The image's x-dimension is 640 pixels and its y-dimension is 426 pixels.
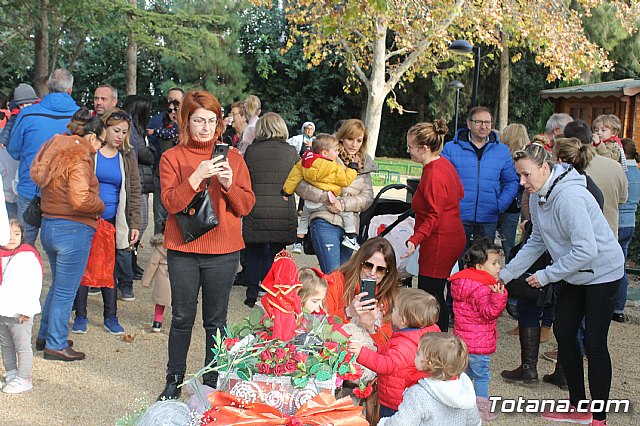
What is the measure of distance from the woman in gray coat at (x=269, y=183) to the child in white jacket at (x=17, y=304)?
2450 mm

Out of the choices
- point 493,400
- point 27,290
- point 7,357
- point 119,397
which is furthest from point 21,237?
point 493,400

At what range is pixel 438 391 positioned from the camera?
10.9ft

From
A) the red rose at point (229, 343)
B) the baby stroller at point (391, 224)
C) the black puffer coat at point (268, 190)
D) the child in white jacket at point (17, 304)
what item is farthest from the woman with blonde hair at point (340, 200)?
the red rose at point (229, 343)

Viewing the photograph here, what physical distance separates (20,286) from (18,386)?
2.31ft

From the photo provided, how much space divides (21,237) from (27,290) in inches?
15.0

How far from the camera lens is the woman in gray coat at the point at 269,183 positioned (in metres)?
7.00

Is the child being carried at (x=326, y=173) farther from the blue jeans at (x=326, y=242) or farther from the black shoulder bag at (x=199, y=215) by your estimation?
→ the black shoulder bag at (x=199, y=215)

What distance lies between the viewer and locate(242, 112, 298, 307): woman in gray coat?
23.0 feet

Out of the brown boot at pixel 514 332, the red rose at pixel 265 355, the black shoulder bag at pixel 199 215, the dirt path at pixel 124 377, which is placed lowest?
the dirt path at pixel 124 377

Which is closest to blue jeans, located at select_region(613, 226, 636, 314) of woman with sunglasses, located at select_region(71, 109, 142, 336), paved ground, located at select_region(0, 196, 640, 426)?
paved ground, located at select_region(0, 196, 640, 426)

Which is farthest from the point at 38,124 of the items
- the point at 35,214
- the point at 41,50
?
the point at 41,50

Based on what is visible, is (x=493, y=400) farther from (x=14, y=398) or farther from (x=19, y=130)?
(x=19, y=130)

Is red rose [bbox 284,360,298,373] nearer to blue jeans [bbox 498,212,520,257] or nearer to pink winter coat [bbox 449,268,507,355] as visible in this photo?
pink winter coat [bbox 449,268,507,355]

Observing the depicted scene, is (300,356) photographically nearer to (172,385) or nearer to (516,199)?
(172,385)
